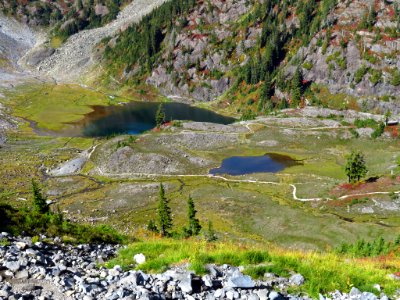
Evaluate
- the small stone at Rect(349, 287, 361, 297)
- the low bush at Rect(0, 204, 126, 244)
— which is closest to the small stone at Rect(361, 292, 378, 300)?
the small stone at Rect(349, 287, 361, 297)

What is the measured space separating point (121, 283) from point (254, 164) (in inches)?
4814

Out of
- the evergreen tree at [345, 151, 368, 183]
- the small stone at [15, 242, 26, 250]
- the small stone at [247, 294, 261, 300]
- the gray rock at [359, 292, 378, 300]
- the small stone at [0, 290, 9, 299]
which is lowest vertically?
the evergreen tree at [345, 151, 368, 183]

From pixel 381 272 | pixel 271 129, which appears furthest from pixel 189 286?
pixel 271 129

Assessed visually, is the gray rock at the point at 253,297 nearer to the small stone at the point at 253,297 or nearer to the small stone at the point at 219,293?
the small stone at the point at 253,297

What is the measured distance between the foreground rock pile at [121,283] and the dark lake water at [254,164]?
109 m

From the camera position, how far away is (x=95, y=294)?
1315cm

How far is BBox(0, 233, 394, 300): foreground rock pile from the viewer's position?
13.1m

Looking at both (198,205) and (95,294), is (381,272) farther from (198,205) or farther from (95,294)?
(198,205)

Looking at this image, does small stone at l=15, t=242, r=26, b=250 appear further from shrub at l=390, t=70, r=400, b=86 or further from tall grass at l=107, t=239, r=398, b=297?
shrub at l=390, t=70, r=400, b=86

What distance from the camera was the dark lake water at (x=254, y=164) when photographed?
4990 inches

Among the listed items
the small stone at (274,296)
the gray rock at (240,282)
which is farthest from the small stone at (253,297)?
the gray rock at (240,282)

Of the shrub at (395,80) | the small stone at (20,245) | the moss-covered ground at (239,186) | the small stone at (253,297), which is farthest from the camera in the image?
the shrub at (395,80)

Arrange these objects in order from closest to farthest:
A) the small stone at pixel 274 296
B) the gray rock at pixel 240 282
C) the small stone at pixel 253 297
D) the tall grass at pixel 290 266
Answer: the small stone at pixel 253 297, the small stone at pixel 274 296, the gray rock at pixel 240 282, the tall grass at pixel 290 266

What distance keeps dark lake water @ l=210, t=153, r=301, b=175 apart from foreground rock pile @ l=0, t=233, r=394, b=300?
109 meters
